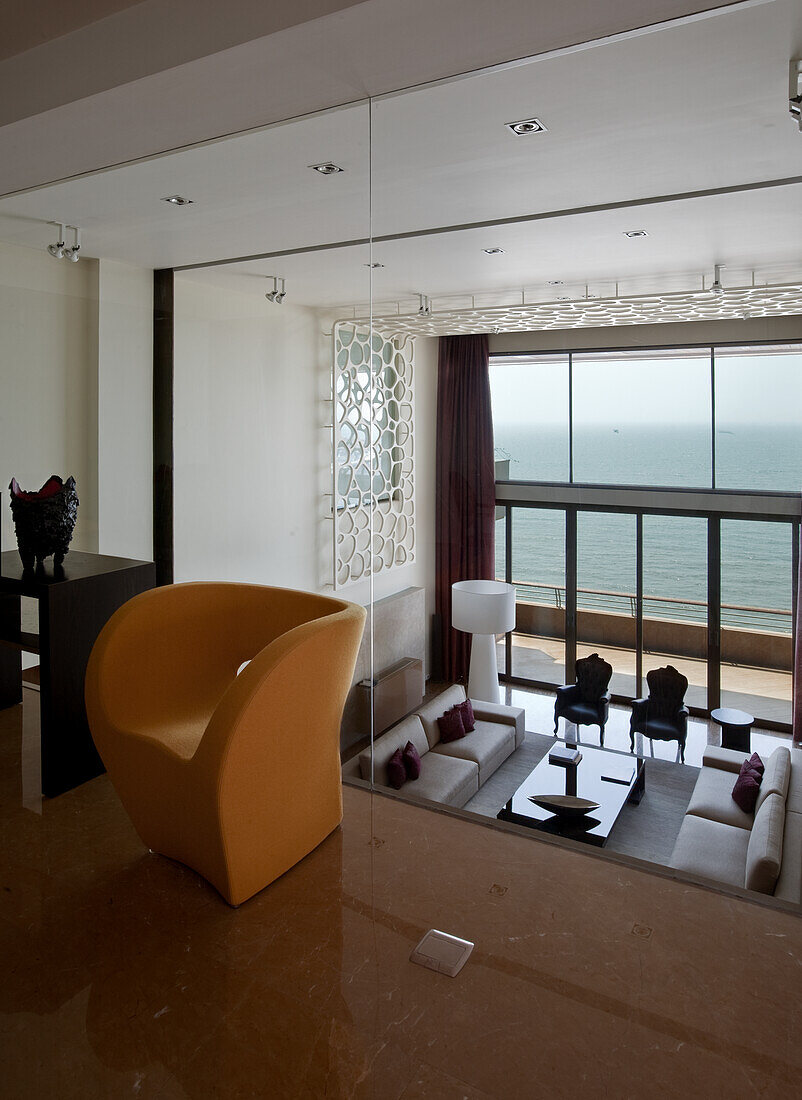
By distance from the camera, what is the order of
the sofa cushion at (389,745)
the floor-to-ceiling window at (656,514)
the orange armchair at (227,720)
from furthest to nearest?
1. the sofa cushion at (389,745)
2. the floor-to-ceiling window at (656,514)
3. the orange armchair at (227,720)

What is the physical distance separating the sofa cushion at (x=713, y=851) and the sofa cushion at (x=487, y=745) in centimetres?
56

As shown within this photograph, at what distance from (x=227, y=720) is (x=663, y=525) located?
1.30 metres

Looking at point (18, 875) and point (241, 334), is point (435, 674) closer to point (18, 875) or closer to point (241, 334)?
point (18, 875)

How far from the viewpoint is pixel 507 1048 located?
158 cm

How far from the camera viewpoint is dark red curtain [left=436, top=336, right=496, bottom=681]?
2.50 m

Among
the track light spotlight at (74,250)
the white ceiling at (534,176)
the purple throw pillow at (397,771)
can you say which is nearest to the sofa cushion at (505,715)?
the purple throw pillow at (397,771)

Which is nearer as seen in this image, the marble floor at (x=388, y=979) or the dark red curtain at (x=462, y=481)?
the marble floor at (x=388, y=979)

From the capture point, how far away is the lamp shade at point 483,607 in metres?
2.47

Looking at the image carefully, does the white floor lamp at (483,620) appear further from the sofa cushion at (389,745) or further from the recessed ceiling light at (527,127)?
the recessed ceiling light at (527,127)

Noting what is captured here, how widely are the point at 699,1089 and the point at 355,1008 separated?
692mm

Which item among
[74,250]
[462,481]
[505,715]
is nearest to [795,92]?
[462,481]

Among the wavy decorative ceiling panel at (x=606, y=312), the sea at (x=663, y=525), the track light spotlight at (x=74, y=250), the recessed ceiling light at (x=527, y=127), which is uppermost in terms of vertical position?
the track light spotlight at (x=74, y=250)

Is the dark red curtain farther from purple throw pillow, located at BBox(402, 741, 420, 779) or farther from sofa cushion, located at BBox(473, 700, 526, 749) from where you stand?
purple throw pillow, located at BBox(402, 741, 420, 779)

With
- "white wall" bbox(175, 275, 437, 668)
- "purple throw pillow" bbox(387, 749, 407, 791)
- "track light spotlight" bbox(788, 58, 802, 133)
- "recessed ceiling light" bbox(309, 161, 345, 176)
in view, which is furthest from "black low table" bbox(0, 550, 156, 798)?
"track light spotlight" bbox(788, 58, 802, 133)
